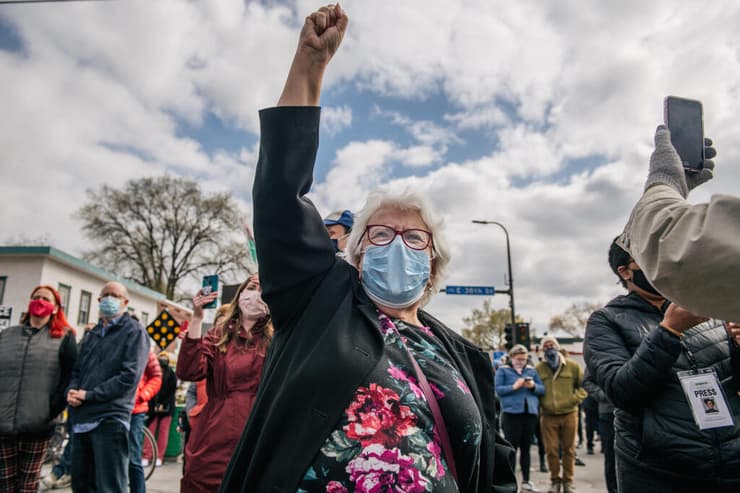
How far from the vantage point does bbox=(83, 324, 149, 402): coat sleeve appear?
14.9 feet

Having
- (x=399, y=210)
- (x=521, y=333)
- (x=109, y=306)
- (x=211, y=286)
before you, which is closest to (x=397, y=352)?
(x=399, y=210)

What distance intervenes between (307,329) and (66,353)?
172 inches

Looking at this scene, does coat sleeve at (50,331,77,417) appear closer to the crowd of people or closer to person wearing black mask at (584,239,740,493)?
the crowd of people

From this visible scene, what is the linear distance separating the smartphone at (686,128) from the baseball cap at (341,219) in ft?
7.46

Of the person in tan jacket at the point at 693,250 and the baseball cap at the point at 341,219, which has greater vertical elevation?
the baseball cap at the point at 341,219

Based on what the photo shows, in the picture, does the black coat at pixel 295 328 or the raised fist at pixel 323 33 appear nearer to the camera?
the black coat at pixel 295 328

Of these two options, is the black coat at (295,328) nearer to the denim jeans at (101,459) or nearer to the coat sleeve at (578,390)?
the denim jeans at (101,459)

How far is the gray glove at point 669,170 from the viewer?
1.74 meters

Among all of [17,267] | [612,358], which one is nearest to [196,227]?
[17,267]

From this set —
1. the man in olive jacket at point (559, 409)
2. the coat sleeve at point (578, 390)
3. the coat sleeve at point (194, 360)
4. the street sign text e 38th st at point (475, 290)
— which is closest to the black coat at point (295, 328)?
the coat sleeve at point (194, 360)

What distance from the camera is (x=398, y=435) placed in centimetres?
171

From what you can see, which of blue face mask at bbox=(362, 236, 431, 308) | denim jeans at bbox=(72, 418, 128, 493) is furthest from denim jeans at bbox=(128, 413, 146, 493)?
blue face mask at bbox=(362, 236, 431, 308)

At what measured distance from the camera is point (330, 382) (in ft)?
5.58

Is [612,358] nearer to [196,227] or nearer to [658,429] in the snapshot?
[658,429]
